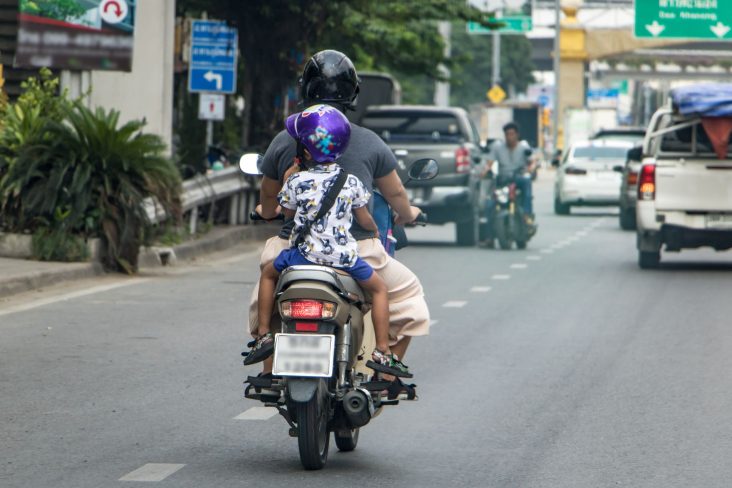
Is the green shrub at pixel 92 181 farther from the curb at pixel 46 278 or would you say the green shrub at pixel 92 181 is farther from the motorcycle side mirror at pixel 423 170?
the motorcycle side mirror at pixel 423 170

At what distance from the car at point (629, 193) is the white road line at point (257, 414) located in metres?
20.3

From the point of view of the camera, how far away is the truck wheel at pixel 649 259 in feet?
68.7

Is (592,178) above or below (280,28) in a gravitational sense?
below

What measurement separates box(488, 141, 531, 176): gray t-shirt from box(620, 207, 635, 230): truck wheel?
5.89 metres

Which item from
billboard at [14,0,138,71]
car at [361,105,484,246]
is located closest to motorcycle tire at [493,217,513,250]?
car at [361,105,484,246]

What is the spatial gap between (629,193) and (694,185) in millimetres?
9809

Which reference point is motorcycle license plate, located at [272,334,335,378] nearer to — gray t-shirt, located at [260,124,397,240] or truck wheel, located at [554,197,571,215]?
gray t-shirt, located at [260,124,397,240]

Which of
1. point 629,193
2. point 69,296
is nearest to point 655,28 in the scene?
point 629,193

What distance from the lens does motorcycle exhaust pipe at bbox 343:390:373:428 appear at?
745cm

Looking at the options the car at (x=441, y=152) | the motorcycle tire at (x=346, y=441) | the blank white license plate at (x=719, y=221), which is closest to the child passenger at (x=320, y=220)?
the motorcycle tire at (x=346, y=441)

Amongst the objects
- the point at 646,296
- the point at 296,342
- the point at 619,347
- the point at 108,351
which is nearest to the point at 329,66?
the point at 296,342

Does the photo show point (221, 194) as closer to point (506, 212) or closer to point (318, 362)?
point (506, 212)

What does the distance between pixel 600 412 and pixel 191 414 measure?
86.3 inches

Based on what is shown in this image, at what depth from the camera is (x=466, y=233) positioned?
1004 inches
